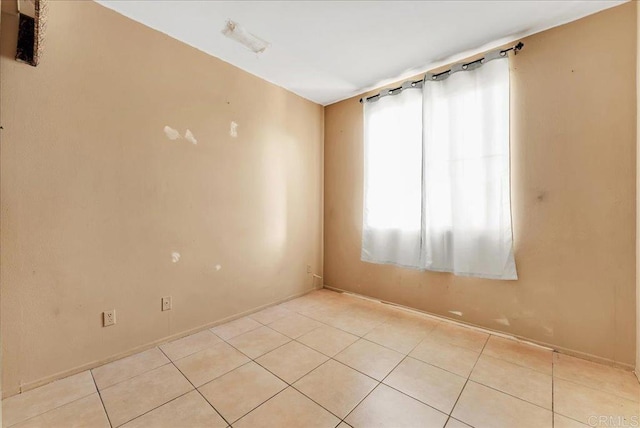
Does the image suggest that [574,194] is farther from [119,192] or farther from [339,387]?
[119,192]

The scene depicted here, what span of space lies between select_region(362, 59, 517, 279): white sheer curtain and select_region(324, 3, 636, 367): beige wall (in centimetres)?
14

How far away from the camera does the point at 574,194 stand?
1938mm

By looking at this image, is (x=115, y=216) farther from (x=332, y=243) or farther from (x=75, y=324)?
(x=332, y=243)

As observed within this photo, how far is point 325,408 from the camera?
4.71 feet

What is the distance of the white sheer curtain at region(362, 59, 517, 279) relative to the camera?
2.19m

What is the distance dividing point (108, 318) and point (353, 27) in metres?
2.80

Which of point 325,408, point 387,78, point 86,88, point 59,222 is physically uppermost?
point 387,78

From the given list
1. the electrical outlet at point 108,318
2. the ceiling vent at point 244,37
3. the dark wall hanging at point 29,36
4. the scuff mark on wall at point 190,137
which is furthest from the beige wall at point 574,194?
the dark wall hanging at point 29,36

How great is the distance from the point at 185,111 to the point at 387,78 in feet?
6.74

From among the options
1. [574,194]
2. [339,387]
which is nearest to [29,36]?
[339,387]

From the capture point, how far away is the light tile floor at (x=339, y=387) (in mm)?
1356

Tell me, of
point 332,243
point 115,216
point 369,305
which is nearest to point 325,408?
point 369,305

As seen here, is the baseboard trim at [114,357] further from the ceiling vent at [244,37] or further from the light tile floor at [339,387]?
the ceiling vent at [244,37]

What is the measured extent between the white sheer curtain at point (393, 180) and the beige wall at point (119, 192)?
3.88 feet
